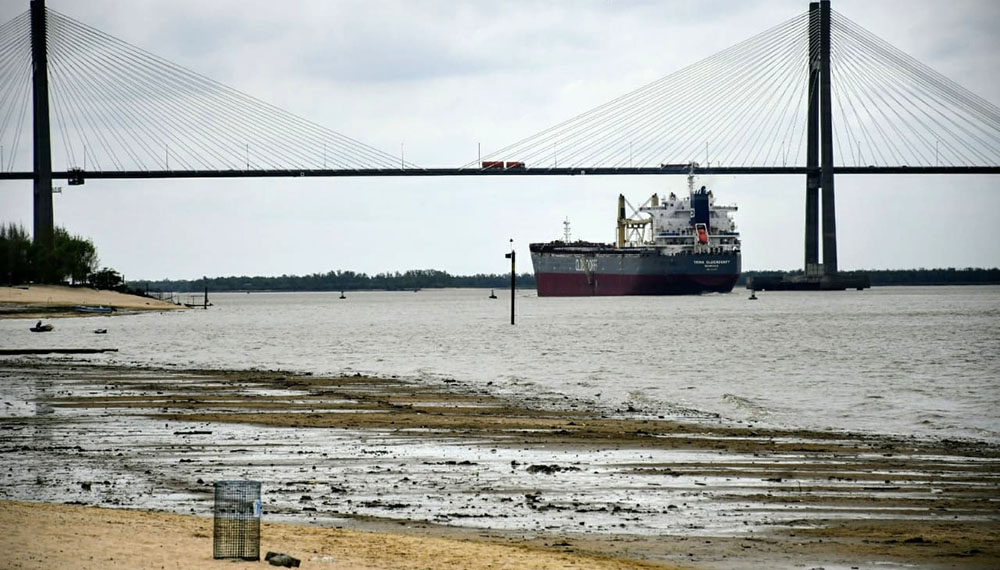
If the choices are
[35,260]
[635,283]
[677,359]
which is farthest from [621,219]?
[677,359]

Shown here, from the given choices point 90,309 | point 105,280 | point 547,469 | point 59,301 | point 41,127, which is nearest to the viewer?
point 547,469

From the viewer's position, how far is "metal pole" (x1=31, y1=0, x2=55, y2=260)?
74250mm

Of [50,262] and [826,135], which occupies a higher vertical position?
[826,135]

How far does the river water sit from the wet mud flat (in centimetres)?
333

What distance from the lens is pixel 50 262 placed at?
7875cm

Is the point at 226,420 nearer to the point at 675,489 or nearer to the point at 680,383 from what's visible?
the point at 675,489

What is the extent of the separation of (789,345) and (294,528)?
112 ft

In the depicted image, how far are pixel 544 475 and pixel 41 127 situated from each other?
70674mm

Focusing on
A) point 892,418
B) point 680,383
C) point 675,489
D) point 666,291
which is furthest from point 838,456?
point 666,291

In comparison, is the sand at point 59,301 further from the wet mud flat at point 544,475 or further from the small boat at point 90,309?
the wet mud flat at point 544,475

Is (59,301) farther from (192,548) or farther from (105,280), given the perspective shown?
(192,548)

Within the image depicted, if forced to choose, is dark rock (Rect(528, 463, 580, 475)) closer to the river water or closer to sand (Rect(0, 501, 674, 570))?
sand (Rect(0, 501, 674, 570))

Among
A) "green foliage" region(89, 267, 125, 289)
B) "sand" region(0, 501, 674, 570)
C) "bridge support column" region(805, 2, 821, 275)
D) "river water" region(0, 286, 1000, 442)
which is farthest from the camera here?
"bridge support column" region(805, 2, 821, 275)

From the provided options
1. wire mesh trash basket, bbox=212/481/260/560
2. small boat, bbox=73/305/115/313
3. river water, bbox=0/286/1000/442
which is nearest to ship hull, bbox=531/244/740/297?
river water, bbox=0/286/1000/442
